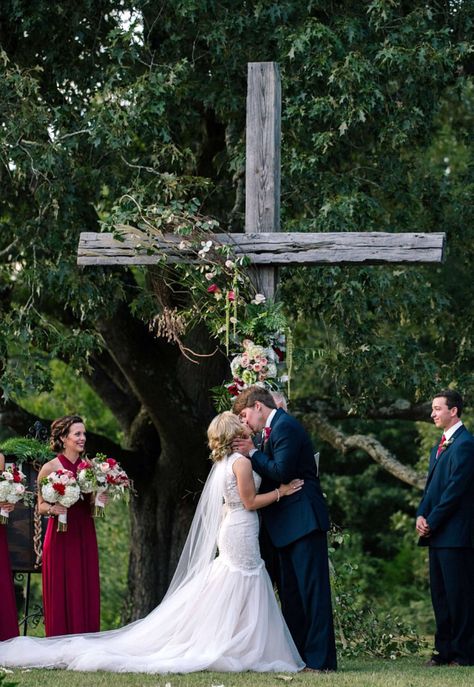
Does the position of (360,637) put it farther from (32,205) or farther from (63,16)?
(63,16)

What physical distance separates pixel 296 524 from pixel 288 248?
76.9 inches

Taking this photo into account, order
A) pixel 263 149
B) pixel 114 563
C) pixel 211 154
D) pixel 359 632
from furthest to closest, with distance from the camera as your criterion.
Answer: pixel 114 563
pixel 211 154
pixel 359 632
pixel 263 149

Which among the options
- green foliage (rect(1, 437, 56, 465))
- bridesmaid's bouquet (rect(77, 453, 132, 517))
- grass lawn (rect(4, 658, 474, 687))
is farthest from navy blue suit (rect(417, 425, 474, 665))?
green foliage (rect(1, 437, 56, 465))

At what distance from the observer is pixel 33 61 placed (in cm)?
1259

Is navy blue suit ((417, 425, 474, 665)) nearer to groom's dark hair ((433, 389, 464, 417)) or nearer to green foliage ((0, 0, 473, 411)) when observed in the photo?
groom's dark hair ((433, 389, 464, 417))

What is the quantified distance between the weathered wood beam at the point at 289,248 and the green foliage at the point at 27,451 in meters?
1.70

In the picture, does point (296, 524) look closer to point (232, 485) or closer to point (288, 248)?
point (232, 485)

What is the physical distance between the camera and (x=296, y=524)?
809 centimetres

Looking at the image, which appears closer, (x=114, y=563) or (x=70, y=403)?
(x=70, y=403)

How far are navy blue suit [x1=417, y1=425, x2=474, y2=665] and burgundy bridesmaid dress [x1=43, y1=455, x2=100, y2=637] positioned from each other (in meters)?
2.42

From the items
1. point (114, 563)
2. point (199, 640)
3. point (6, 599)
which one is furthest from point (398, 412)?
point (114, 563)

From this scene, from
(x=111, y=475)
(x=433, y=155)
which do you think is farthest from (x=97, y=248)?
(x=433, y=155)

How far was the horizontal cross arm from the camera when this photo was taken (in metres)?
8.50

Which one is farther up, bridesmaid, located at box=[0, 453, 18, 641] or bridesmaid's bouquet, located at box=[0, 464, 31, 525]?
bridesmaid's bouquet, located at box=[0, 464, 31, 525]
